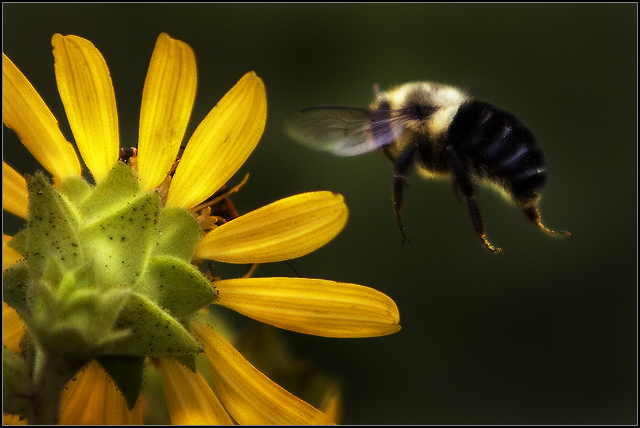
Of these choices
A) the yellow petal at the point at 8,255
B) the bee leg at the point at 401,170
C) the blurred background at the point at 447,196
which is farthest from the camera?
the blurred background at the point at 447,196

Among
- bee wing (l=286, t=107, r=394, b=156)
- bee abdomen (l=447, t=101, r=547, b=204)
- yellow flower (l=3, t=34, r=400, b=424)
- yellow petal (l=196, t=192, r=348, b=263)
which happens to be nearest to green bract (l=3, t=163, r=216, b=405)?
yellow flower (l=3, t=34, r=400, b=424)

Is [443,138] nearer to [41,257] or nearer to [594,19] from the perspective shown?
[41,257]

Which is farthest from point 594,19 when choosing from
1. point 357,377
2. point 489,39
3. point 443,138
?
point 443,138

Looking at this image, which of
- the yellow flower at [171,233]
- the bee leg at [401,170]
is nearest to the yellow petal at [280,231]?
the yellow flower at [171,233]

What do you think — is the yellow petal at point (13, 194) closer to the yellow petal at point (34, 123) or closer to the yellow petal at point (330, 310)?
the yellow petal at point (34, 123)

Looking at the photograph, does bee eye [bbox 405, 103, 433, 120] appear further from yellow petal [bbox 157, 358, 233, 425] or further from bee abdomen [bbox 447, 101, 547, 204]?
yellow petal [bbox 157, 358, 233, 425]

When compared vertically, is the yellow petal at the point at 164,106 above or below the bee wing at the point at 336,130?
below

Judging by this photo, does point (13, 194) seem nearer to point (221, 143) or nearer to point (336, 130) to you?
point (221, 143)

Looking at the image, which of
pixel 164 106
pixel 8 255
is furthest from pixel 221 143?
pixel 8 255
